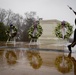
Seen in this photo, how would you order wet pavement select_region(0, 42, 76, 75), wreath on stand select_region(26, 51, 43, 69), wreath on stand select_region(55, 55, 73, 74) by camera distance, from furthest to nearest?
wreath on stand select_region(26, 51, 43, 69) < wreath on stand select_region(55, 55, 73, 74) < wet pavement select_region(0, 42, 76, 75)

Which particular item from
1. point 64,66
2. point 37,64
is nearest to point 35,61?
point 37,64

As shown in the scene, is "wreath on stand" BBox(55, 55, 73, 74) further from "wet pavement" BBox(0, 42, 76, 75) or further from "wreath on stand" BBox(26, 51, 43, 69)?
"wreath on stand" BBox(26, 51, 43, 69)

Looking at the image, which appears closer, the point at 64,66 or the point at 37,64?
the point at 64,66

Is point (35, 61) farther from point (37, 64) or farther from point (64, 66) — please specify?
point (64, 66)

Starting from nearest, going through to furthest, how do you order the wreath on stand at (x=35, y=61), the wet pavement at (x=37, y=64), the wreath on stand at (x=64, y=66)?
the wet pavement at (x=37, y=64) → the wreath on stand at (x=64, y=66) → the wreath on stand at (x=35, y=61)

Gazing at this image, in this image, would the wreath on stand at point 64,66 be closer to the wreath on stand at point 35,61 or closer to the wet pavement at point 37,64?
the wet pavement at point 37,64

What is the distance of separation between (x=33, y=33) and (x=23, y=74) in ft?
40.2

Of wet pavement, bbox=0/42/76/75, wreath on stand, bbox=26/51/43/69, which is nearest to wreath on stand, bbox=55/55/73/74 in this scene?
wet pavement, bbox=0/42/76/75

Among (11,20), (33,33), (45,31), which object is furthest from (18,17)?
(33,33)

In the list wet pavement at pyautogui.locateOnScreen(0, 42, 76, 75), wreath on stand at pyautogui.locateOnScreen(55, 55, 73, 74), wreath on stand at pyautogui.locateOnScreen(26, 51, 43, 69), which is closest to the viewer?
wet pavement at pyautogui.locateOnScreen(0, 42, 76, 75)

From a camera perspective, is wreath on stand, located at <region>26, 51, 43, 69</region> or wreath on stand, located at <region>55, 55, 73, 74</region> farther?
wreath on stand, located at <region>26, 51, 43, 69</region>

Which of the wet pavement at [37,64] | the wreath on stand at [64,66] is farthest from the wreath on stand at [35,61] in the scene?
the wreath on stand at [64,66]

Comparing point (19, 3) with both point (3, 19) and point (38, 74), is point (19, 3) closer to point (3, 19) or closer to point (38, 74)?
point (3, 19)

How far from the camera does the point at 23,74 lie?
2.95 m
